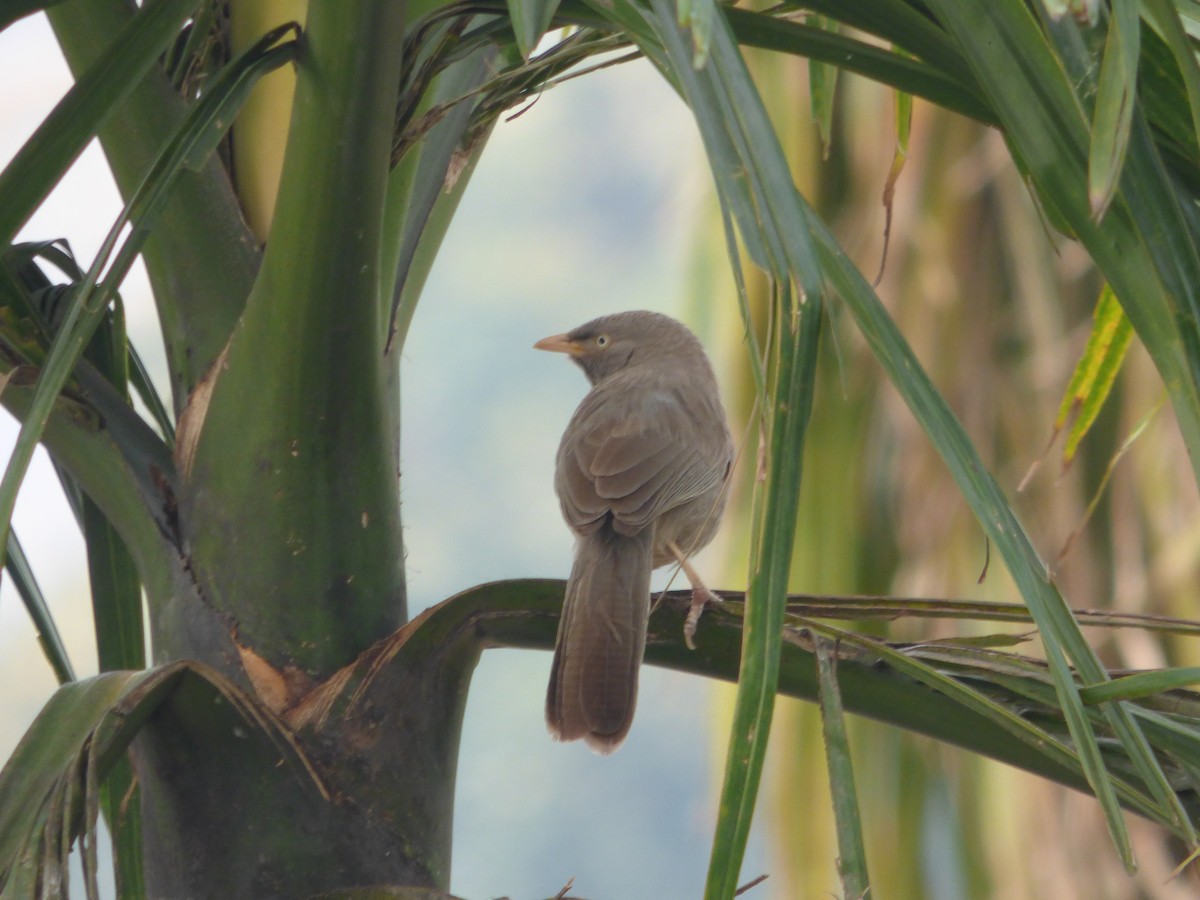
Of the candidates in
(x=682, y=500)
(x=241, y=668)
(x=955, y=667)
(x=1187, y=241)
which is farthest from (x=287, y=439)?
(x=682, y=500)

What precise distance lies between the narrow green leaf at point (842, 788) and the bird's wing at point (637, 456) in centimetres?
151

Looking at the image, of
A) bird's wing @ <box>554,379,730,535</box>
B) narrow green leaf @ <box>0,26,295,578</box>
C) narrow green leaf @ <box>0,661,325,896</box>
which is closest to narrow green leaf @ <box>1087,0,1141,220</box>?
narrow green leaf @ <box>0,26,295,578</box>

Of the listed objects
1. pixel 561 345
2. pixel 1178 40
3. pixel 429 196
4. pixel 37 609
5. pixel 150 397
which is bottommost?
pixel 37 609

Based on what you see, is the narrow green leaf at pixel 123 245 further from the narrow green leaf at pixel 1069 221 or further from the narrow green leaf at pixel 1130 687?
the narrow green leaf at pixel 1130 687

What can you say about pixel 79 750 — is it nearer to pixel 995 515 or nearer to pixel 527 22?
pixel 527 22

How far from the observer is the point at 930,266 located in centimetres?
614

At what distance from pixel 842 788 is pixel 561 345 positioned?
3641 mm

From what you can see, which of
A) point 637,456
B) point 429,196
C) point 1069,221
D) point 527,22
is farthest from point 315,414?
point 637,456

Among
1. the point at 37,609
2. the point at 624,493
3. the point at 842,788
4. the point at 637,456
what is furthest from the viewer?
the point at 637,456

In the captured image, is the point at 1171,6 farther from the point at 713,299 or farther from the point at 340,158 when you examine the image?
the point at 713,299

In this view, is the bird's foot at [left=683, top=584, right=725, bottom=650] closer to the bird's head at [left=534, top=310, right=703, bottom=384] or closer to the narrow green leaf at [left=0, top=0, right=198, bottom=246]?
the narrow green leaf at [left=0, top=0, right=198, bottom=246]

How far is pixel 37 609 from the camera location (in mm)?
2496

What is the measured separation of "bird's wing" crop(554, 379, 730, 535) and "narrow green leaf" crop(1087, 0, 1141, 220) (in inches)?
84.2

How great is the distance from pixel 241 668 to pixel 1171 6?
1.63 meters
